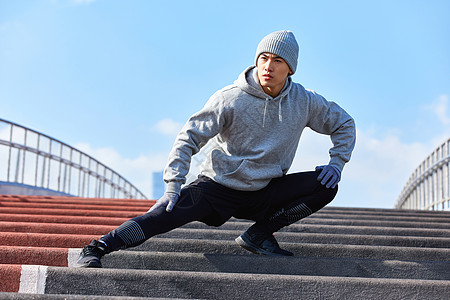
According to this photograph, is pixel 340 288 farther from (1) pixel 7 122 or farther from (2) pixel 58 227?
(1) pixel 7 122

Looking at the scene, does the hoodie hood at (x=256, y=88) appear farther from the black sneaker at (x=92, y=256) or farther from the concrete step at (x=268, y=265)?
the black sneaker at (x=92, y=256)

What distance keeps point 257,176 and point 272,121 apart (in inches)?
11.8

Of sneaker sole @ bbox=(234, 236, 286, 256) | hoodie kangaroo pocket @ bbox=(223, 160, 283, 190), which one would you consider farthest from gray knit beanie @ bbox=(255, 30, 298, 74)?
sneaker sole @ bbox=(234, 236, 286, 256)

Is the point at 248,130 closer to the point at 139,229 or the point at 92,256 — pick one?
the point at 139,229

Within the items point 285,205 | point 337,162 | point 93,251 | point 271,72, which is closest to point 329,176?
point 337,162

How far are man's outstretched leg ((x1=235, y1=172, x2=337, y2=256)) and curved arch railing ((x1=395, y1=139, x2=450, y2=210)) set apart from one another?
756cm

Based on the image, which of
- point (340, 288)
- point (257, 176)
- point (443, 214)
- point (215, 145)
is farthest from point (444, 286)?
point (443, 214)

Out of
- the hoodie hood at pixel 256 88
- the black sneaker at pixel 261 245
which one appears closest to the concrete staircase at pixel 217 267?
the black sneaker at pixel 261 245

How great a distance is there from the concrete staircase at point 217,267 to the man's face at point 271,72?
88cm

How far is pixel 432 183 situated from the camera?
1085 centimetres

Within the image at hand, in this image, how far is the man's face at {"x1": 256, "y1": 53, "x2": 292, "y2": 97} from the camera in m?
2.72

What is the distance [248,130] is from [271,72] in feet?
1.05

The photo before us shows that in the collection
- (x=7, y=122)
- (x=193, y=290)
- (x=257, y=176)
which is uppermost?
(x=7, y=122)

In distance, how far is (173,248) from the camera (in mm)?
3014
